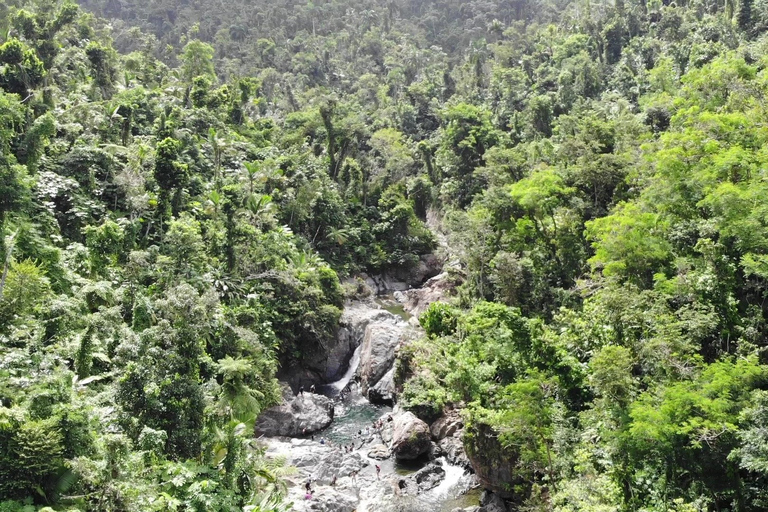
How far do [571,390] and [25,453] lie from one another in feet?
60.7

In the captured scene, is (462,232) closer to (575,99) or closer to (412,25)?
(575,99)

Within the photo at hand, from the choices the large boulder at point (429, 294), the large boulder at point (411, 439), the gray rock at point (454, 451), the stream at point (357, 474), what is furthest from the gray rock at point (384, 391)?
the large boulder at point (429, 294)

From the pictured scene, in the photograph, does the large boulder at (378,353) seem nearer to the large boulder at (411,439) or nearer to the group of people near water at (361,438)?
the group of people near water at (361,438)

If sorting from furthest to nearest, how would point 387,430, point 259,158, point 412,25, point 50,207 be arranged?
point 412,25
point 259,158
point 387,430
point 50,207

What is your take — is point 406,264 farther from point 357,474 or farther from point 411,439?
point 357,474

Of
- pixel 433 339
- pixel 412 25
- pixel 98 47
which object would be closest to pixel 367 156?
pixel 98 47

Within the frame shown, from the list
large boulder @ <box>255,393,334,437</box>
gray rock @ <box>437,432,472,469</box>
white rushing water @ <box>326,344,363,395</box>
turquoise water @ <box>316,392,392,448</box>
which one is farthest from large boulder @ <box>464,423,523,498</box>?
white rushing water @ <box>326,344,363,395</box>

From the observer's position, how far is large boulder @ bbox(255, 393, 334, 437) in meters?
29.3

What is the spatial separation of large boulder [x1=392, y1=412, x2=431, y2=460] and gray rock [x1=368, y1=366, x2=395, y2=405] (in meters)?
5.40

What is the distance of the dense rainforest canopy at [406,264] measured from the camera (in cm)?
1598

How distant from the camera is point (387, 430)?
2934 cm

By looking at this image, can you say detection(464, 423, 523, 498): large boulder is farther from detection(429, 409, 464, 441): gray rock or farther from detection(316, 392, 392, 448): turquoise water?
detection(316, 392, 392, 448): turquoise water

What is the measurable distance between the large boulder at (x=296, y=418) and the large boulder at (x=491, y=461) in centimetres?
968

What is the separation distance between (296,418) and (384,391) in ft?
20.0
